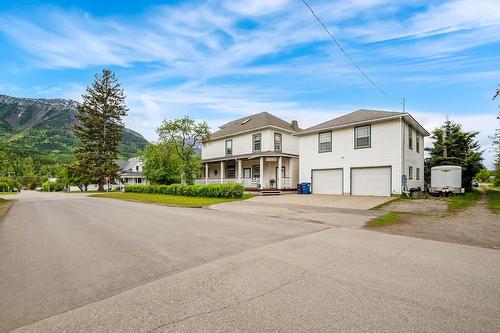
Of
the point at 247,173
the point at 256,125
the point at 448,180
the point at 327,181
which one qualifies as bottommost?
the point at 327,181

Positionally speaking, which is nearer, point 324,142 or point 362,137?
point 362,137

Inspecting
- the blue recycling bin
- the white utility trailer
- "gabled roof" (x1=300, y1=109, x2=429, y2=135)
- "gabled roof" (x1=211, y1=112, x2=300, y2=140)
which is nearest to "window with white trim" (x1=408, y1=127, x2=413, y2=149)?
"gabled roof" (x1=300, y1=109, x2=429, y2=135)

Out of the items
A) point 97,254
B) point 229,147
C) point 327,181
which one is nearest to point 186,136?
point 229,147

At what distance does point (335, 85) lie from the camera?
20.2 meters

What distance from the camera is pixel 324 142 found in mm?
22562

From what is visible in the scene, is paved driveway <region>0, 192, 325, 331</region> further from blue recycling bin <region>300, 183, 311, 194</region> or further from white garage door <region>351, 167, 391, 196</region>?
blue recycling bin <region>300, 183, 311, 194</region>

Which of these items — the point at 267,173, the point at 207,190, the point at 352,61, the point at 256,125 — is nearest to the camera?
the point at 352,61

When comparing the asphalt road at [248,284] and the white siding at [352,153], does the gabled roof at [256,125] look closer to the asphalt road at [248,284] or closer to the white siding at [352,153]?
the white siding at [352,153]

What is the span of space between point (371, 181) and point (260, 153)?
395 inches

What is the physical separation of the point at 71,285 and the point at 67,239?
3777mm

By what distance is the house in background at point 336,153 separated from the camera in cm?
1886

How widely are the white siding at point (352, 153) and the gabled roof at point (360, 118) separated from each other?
515mm

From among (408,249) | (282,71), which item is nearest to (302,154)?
(282,71)

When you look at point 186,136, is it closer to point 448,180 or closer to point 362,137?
point 362,137
